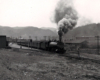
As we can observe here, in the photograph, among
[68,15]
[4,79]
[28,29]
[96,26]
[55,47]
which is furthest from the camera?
[28,29]

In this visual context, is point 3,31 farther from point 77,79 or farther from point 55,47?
point 77,79

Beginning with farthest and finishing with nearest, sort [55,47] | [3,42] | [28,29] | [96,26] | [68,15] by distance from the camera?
[28,29] < [96,26] < [68,15] < [3,42] < [55,47]

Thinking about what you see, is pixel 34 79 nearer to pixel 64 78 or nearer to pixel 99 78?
pixel 64 78

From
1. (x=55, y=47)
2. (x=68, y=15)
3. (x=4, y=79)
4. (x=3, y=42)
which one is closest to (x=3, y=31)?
(x=68, y=15)

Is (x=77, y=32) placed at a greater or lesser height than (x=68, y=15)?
lesser

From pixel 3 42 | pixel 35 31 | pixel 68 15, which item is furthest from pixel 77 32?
pixel 35 31

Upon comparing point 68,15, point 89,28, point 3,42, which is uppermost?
point 68,15

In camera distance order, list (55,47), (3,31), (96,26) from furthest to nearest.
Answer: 1. (3,31)
2. (96,26)
3. (55,47)

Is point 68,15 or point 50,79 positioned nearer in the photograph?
point 50,79

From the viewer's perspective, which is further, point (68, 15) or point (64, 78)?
point (68, 15)
